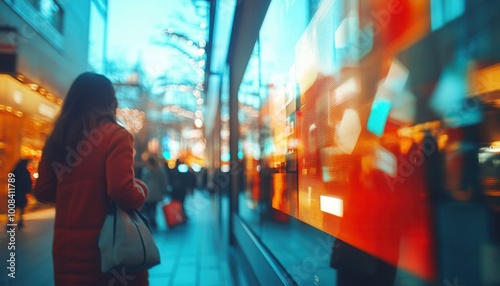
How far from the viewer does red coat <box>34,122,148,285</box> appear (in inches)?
61.2

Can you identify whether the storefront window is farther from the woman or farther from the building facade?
the building facade

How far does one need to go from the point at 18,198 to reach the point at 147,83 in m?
7.35

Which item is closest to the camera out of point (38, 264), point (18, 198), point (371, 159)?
point (371, 159)

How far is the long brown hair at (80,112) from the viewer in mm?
1665

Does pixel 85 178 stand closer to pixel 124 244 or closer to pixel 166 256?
pixel 124 244

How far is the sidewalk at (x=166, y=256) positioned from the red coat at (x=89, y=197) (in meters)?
1.22

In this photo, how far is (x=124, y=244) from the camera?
4.94 feet

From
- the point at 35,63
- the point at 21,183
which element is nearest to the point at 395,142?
the point at 21,183

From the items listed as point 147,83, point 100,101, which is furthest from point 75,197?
point 147,83

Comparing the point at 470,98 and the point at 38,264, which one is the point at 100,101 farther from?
the point at 38,264

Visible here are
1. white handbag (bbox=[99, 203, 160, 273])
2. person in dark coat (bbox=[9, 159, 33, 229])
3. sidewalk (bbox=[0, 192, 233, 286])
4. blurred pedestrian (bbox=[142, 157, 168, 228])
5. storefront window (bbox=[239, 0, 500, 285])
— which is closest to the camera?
storefront window (bbox=[239, 0, 500, 285])

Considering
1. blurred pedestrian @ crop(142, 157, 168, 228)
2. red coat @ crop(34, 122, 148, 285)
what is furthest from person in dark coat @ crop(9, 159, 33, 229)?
blurred pedestrian @ crop(142, 157, 168, 228)

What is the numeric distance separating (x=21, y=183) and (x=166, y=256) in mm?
3187

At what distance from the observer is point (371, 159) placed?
149 centimetres
